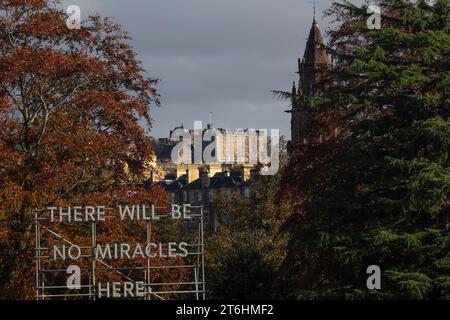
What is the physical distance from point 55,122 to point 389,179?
1077cm

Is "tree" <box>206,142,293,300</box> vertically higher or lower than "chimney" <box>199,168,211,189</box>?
lower

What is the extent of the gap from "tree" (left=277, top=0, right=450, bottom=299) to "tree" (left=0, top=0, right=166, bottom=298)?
240 inches

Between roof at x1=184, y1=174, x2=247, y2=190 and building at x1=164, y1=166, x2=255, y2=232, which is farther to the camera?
building at x1=164, y1=166, x2=255, y2=232

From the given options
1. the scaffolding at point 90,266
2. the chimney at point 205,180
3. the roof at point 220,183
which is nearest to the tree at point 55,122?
the scaffolding at point 90,266

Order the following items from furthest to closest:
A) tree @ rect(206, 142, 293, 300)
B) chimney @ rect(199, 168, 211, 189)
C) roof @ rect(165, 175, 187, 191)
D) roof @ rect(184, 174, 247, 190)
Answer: roof @ rect(165, 175, 187, 191) < chimney @ rect(199, 168, 211, 189) < roof @ rect(184, 174, 247, 190) < tree @ rect(206, 142, 293, 300)

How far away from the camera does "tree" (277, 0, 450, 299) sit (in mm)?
34562

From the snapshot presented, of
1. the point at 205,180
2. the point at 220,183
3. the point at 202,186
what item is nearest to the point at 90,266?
the point at 220,183

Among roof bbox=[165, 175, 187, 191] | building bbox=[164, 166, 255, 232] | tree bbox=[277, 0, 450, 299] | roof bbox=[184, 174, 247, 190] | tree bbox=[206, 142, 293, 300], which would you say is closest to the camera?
tree bbox=[277, 0, 450, 299]

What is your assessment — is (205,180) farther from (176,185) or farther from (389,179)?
(389,179)

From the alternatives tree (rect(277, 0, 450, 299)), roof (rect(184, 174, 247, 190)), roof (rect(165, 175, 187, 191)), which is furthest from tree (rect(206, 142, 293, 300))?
roof (rect(165, 175, 187, 191))

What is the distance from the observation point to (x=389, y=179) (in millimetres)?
36031

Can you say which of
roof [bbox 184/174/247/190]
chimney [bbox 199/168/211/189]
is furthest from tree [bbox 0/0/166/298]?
chimney [bbox 199/168/211/189]

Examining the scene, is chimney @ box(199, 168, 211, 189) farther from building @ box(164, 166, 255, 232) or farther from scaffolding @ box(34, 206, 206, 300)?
scaffolding @ box(34, 206, 206, 300)
